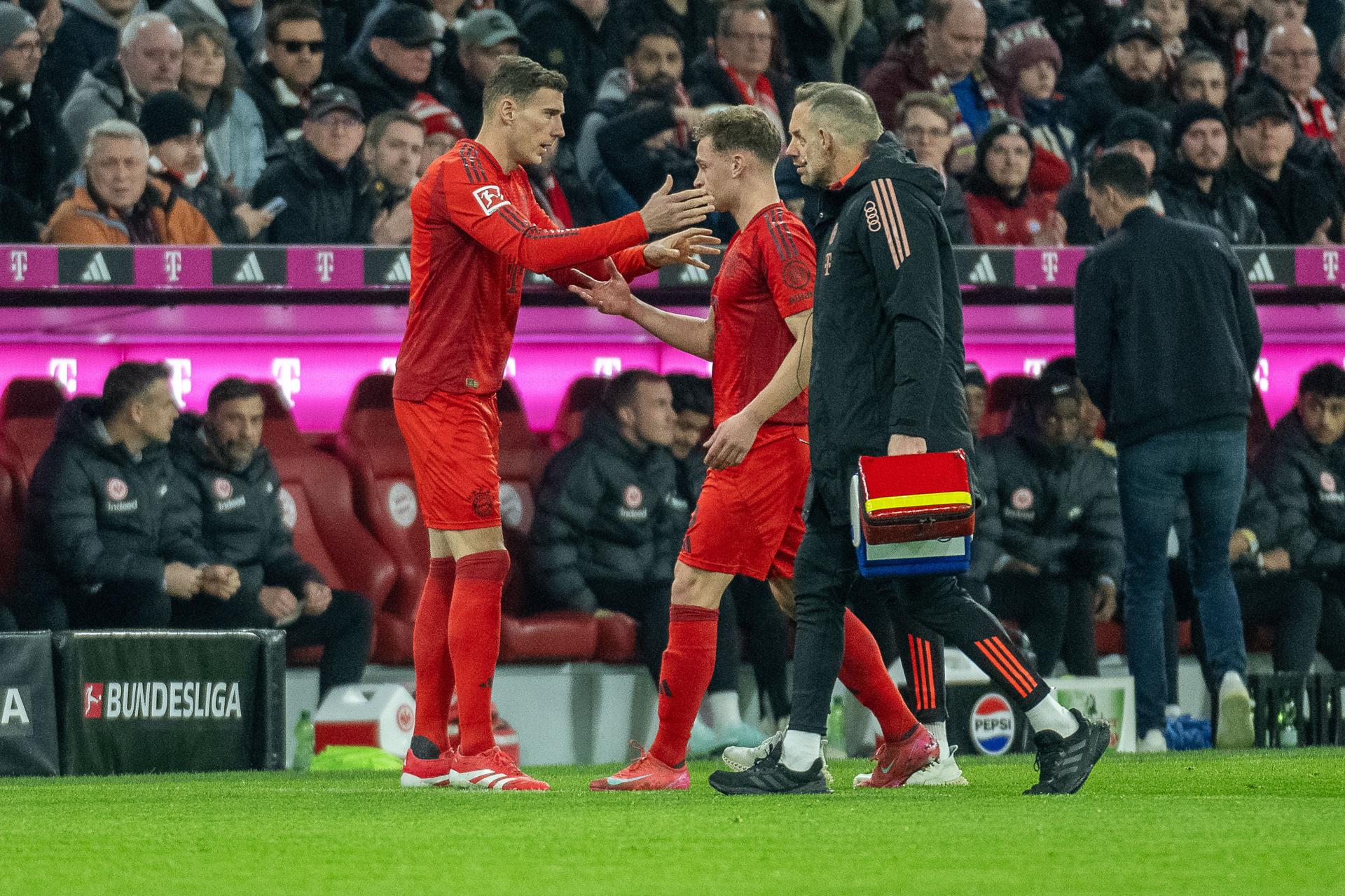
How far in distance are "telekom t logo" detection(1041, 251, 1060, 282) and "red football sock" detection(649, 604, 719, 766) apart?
13.1ft

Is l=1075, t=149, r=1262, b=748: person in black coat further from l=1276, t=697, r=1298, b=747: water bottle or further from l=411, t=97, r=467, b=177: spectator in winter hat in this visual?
l=411, t=97, r=467, b=177: spectator in winter hat

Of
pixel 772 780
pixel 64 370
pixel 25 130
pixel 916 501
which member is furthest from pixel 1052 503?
pixel 25 130

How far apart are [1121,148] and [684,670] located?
5365 millimetres

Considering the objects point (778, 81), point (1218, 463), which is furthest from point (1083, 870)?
point (778, 81)

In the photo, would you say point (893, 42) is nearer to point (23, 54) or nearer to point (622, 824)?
point (23, 54)

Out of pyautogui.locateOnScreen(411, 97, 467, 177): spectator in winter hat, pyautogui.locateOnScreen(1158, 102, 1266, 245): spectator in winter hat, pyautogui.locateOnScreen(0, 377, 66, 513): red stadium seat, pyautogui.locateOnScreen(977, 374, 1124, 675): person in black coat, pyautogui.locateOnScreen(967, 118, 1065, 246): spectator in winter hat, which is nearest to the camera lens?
pyautogui.locateOnScreen(0, 377, 66, 513): red stadium seat

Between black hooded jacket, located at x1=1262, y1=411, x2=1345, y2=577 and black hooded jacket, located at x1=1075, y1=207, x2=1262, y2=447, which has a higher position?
black hooded jacket, located at x1=1075, y1=207, x2=1262, y2=447

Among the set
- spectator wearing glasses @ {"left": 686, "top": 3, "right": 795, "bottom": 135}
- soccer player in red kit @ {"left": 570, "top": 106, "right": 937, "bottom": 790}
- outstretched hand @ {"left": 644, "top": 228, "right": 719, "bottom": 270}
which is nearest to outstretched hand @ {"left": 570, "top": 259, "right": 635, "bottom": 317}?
outstretched hand @ {"left": 644, "top": 228, "right": 719, "bottom": 270}

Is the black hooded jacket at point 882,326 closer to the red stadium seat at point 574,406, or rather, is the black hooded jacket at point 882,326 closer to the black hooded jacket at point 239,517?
the black hooded jacket at point 239,517

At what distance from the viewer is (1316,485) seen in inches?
366

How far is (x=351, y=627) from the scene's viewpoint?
319 inches

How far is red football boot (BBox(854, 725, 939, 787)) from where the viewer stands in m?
5.59

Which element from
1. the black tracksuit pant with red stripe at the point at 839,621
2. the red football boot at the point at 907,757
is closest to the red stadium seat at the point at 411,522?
the red football boot at the point at 907,757

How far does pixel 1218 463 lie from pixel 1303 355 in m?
2.95
